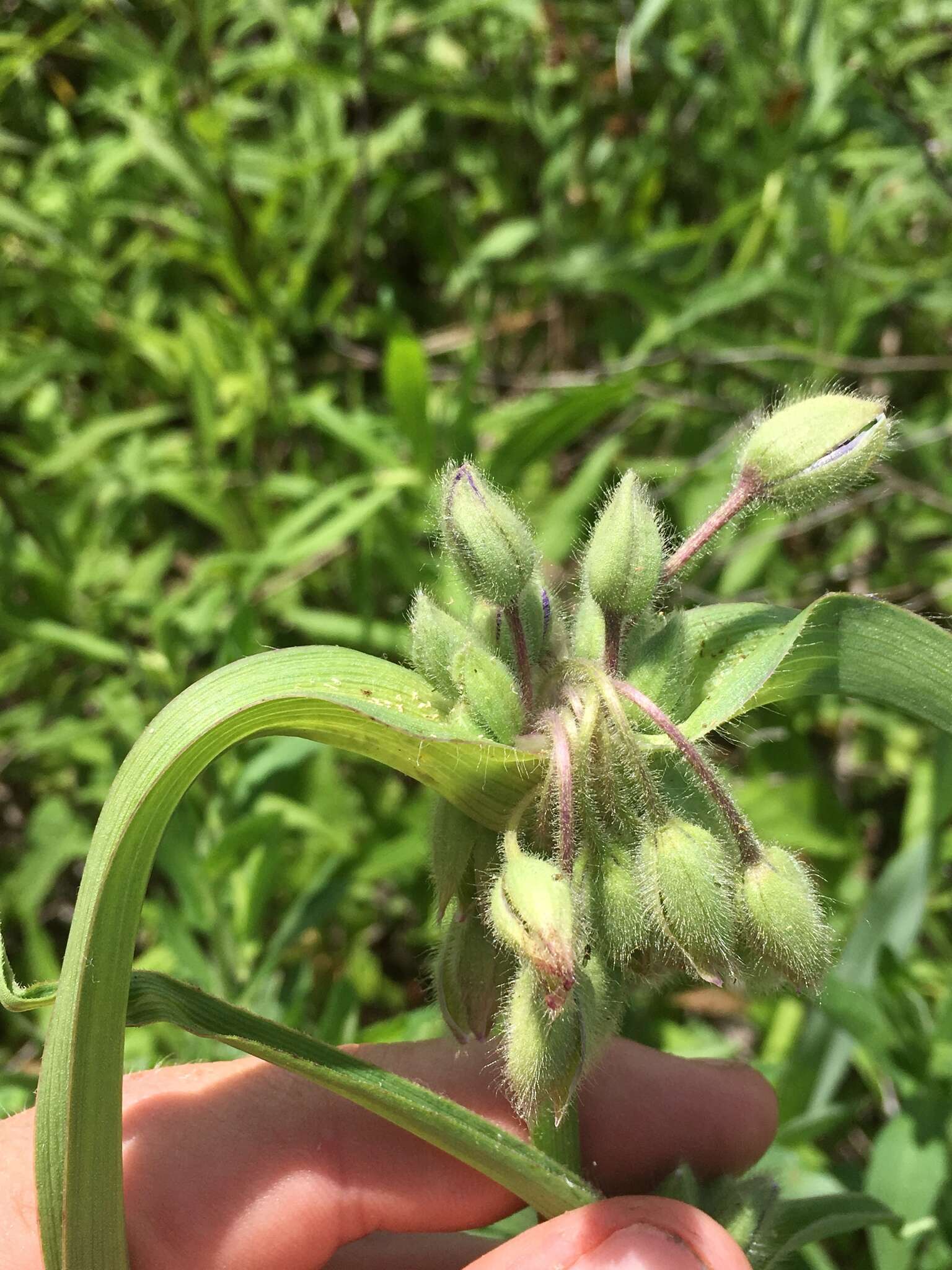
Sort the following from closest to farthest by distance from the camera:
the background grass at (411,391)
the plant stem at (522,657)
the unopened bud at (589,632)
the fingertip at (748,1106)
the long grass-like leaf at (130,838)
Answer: the long grass-like leaf at (130,838) < the plant stem at (522,657) < the unopened bud at (589,632) < the fingertip at (748,1106) < the background grass at (411,391)

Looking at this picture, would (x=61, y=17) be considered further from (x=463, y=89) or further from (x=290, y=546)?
(x=290, y=546)

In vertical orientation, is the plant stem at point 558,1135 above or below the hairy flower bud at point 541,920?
below

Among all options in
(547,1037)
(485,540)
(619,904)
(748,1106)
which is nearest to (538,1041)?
(547,1037)

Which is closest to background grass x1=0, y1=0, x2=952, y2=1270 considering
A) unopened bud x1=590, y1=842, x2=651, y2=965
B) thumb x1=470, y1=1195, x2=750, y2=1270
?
thumb x1=470, y1=1195, x2=750, y2=1270

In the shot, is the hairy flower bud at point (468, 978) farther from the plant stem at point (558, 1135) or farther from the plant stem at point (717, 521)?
the plant stem at point (717, 521)

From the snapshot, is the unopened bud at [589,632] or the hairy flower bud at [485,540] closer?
the hairy flower bud at [485,540]

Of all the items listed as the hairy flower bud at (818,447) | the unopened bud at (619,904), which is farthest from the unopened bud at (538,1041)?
the hairy flower bud at (818,447)
